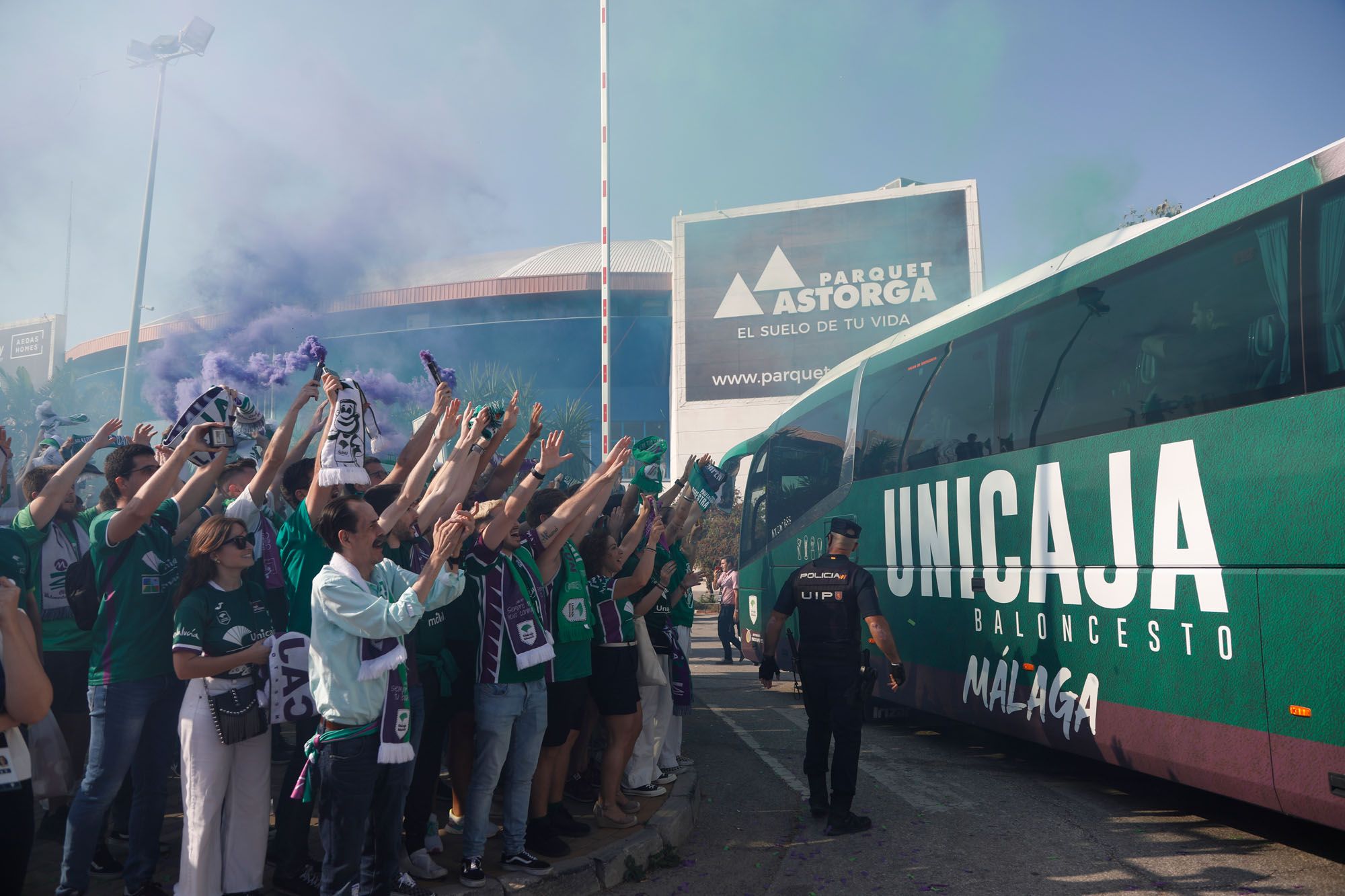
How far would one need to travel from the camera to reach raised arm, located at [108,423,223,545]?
370 centimetres

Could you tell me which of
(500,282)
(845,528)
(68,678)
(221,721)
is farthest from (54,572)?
(500,282)

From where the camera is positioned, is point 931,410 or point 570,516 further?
point 931,410

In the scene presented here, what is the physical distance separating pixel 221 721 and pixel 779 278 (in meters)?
32.4

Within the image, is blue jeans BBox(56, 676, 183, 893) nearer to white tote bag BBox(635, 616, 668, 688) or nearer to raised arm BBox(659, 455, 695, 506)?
white tote bag BBox(635, 616, 668, 688)

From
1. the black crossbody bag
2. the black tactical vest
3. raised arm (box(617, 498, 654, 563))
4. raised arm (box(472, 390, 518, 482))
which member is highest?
raised arm (box(472, 390, 518, 482))

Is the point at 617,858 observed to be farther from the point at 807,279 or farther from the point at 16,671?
the point at 807,279

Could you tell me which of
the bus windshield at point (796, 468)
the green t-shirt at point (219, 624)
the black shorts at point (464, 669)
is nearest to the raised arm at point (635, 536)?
the black shorts at point (464, 669)

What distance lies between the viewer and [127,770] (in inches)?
153

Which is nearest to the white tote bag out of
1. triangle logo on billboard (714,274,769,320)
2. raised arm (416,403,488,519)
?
raised arm (416,403,488,519)

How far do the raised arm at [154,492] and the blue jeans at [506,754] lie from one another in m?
1.62

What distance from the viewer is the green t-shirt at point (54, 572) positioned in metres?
4.43

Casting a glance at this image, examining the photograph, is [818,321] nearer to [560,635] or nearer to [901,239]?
[901,239]

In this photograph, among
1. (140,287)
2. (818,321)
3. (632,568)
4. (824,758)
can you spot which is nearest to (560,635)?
(632,568)

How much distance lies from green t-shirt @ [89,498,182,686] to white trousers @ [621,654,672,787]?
9.52 feet
